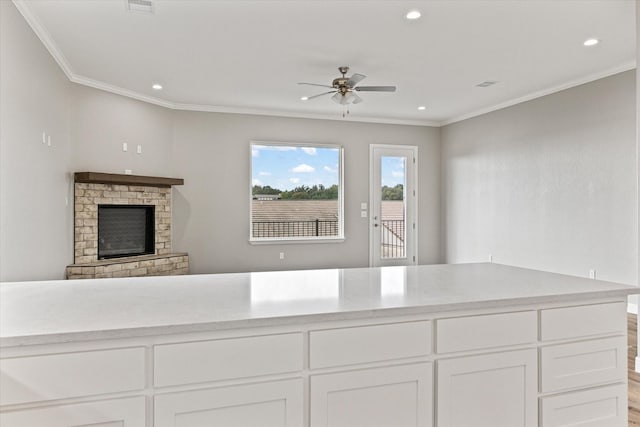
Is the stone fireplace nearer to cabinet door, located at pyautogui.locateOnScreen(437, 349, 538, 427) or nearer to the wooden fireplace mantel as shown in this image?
the wooden fireplace mantel

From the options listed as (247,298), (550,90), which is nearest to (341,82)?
(550,90)

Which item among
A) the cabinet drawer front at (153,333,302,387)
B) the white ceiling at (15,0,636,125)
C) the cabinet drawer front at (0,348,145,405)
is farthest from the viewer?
the white ceiling at (15,0,636,125)

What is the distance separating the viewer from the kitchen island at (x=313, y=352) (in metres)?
1.21

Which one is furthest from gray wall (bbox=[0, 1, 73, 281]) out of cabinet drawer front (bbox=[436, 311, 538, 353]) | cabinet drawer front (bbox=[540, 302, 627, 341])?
cabinet drawer front (bbox=[540, 302, 627, 341])

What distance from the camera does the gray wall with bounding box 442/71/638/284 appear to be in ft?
15.5

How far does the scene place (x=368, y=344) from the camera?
1464 millimetres

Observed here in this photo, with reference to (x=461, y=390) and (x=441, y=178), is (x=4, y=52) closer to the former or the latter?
(x=461, y=390)

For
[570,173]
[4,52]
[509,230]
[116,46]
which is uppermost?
[116,46]

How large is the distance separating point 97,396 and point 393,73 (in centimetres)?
454

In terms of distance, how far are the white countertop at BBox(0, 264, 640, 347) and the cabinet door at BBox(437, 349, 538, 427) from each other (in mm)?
220

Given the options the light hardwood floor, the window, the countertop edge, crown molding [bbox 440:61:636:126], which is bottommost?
the light hardwood floor

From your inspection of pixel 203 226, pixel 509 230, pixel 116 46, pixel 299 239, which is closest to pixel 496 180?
pixel 509 230

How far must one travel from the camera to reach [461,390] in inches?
61.8

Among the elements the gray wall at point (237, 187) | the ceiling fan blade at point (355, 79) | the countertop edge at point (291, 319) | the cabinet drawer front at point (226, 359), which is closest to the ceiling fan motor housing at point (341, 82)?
the ceiling fan blade at point (355, 79)
